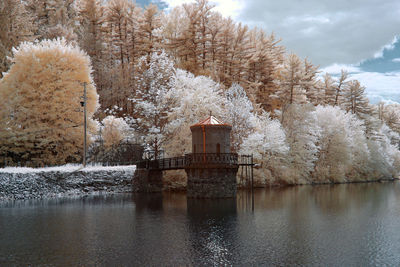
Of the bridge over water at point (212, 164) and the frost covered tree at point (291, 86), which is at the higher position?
the frost covered tree at point (291, 86)

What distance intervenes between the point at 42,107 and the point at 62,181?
8627 mm

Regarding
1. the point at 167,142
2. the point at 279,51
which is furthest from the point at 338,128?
the point at 167,142

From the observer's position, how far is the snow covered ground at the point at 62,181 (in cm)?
3253

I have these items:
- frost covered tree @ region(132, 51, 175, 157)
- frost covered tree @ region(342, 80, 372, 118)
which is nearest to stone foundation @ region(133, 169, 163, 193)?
frost covered tree @ region(132, 51, 175, 157)


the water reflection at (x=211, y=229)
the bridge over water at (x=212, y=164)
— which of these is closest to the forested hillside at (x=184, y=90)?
the bridge over water at (x=212, y=164)

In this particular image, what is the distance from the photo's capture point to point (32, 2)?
66062mm

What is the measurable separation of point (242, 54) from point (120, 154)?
28543 millimetres

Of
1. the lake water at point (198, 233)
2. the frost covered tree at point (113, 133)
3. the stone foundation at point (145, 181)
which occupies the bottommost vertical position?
the lake water at point (198, 233)

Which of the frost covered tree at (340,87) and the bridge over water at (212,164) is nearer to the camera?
the bridge over water at (212,164)

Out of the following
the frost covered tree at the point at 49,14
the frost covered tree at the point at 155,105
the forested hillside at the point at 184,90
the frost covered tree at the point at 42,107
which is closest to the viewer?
the frost covered tree at the point at 42,107

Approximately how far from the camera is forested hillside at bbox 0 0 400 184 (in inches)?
1571

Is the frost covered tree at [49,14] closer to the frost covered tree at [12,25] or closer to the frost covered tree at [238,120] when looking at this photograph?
the frost covered tree at [12,25]

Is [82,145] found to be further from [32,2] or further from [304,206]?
[32,2]

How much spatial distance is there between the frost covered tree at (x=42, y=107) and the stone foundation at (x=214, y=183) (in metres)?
15.3
